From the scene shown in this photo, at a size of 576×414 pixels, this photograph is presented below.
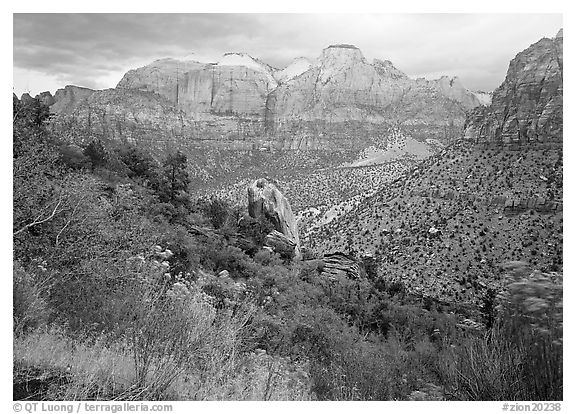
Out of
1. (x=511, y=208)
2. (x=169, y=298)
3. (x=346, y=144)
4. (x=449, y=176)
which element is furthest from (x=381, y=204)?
(x=346, y=144)

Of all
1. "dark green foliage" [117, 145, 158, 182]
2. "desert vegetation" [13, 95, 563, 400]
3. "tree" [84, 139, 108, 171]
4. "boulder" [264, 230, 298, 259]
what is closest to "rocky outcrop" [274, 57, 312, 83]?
"dark green foliage" [117, 145, 158, 182]

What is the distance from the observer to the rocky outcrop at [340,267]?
15695 millimetres

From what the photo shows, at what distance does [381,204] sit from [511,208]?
17.7 m

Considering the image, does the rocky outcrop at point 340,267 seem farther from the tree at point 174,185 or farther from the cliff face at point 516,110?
the cliff face at point 516,110

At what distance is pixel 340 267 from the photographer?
1645 centimetres

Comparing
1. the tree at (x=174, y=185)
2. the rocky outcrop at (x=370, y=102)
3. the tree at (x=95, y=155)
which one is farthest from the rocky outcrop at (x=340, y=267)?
the rocky outcrop at (x=370, y=102)

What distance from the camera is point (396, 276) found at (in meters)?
18.5

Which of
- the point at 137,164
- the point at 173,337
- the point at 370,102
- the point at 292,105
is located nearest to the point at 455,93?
the point at 370,102

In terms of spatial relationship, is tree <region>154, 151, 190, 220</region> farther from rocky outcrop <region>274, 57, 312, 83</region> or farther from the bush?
the bush

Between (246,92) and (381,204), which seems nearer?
(381,204)

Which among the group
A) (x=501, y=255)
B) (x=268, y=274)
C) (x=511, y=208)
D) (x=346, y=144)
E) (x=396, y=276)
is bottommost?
(x=396, y=276)

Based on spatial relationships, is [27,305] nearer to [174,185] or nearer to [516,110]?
[174,185]

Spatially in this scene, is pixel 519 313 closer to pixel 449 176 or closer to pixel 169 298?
pixel 169 298

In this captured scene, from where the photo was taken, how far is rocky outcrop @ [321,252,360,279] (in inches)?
618
